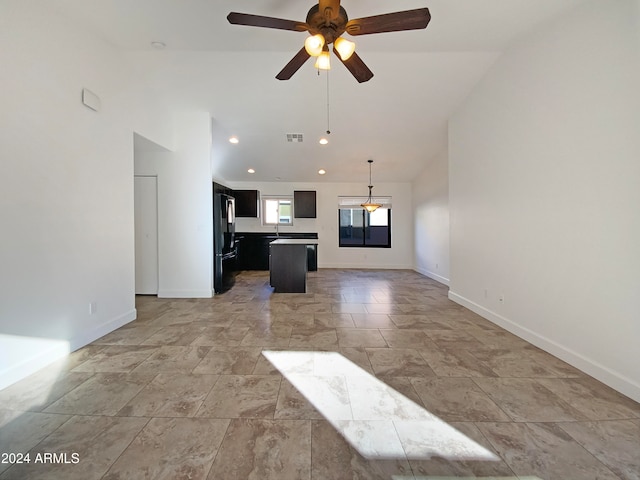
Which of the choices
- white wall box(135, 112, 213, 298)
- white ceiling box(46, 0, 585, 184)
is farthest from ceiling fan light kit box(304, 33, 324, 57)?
white wall box(135, 112, 213, 298)

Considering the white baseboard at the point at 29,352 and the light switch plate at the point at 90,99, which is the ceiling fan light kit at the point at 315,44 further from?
the white baseboard at the point at 29,352

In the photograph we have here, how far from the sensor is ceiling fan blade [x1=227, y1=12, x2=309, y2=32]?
2.01 meters

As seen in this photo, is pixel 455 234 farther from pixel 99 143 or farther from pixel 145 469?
pixel 99 143

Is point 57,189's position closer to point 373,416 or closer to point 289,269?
point 373,416

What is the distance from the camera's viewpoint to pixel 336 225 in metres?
8.20

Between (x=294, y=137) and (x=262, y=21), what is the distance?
11.2 feet

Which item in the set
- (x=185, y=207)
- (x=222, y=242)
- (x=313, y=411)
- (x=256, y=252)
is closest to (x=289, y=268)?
(x=222, y=242)

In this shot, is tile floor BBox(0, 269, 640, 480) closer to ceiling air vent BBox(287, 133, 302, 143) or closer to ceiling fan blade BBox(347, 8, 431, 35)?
ceiling fan blade BBox(347, 8, 431, 35)

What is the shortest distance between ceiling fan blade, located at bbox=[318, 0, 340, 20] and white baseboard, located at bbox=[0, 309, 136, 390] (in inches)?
132

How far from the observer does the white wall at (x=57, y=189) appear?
2043 millimetres

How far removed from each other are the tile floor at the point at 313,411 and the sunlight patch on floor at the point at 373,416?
0.01 meters

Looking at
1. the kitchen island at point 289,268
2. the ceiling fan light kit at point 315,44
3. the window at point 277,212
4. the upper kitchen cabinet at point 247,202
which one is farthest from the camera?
the window at point 277,212

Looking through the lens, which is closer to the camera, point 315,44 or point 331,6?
point 331,6

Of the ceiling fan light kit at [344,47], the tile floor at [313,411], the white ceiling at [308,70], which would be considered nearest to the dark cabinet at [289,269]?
the tile floor at [313,411]
